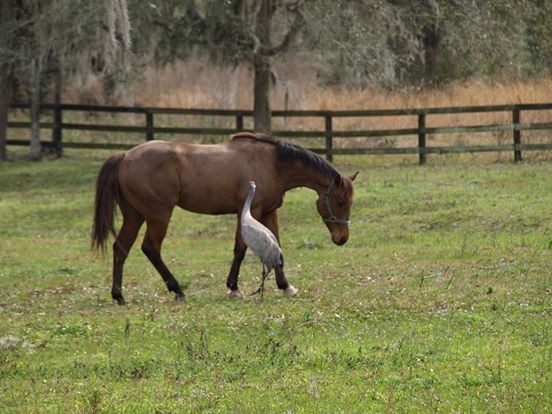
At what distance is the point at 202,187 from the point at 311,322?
332 centimetres

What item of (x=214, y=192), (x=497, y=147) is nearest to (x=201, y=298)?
(x=214, y=192)

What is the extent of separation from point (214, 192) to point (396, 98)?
62.5ft

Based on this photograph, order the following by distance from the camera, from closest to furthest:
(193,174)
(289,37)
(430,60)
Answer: (193,174) → (289,37) → (430,60)

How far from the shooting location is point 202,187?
13.6 m

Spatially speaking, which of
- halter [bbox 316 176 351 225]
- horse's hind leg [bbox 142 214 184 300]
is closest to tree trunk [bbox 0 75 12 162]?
horse's hind leg [bbox 142 214 184 300]

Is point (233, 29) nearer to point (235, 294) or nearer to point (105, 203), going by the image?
point (105, 203)

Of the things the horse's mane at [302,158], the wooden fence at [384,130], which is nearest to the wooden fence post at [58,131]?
the wooden fence at [384,130]

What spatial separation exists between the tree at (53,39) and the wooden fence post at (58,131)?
0.49 m

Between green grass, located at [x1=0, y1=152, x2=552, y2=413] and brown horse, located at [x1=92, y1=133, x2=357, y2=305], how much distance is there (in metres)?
0.64

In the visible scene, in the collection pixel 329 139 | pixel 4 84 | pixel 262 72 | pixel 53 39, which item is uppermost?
pixel 53 39

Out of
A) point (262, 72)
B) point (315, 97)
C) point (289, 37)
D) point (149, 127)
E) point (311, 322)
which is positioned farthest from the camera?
point (315, 97)

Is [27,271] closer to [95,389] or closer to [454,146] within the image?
[95,389]

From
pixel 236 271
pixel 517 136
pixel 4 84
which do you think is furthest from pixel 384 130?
pixel 236 271

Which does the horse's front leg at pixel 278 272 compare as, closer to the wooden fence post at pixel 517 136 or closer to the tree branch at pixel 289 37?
the wooden fence post at pixel 517 136
